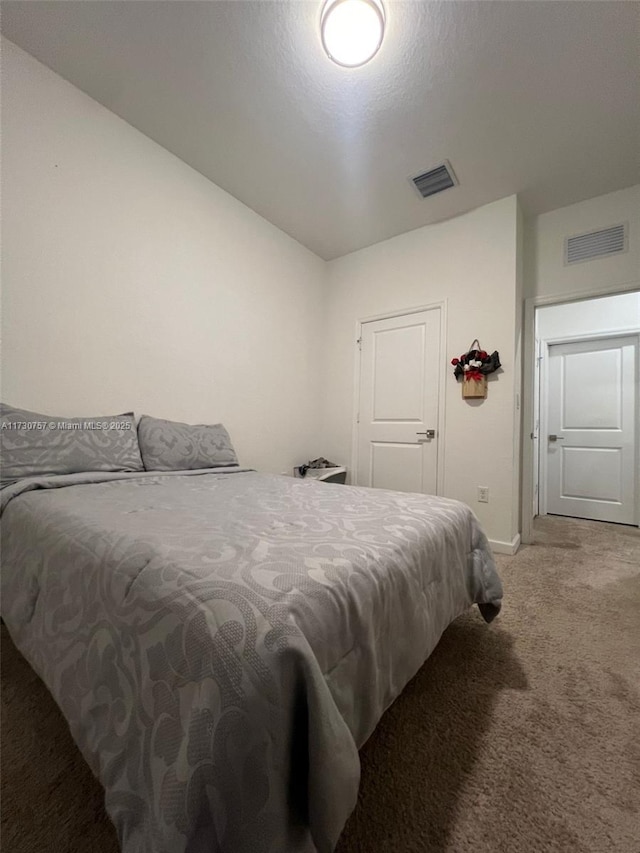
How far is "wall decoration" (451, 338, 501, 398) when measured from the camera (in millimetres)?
2689

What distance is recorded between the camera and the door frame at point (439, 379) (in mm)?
2975

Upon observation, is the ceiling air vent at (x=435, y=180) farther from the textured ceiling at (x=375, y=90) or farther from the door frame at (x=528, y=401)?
the door frame at (x=528, y=401)

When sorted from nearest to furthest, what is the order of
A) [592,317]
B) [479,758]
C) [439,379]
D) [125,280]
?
[479,758], [125,280], [439,379], [592,317]

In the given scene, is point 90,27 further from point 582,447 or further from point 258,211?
point 582,447

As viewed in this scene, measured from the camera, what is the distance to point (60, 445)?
5.36ft

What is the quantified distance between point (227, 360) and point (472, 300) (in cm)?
216

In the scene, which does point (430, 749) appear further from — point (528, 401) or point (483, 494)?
point (528, 401)

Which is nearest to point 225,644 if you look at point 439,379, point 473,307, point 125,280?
point 125,280

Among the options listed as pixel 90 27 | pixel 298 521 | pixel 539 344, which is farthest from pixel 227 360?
pixel 539 344

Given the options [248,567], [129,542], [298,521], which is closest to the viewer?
[248,567]

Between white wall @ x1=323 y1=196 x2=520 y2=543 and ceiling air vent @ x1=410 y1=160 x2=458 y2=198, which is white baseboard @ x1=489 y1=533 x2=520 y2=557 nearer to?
white wall @ x1=323 y1=196 x2=520 y2=543

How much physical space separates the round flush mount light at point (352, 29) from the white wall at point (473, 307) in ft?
5.30

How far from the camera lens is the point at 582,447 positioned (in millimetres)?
3930

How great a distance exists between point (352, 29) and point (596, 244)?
2.39 meters
